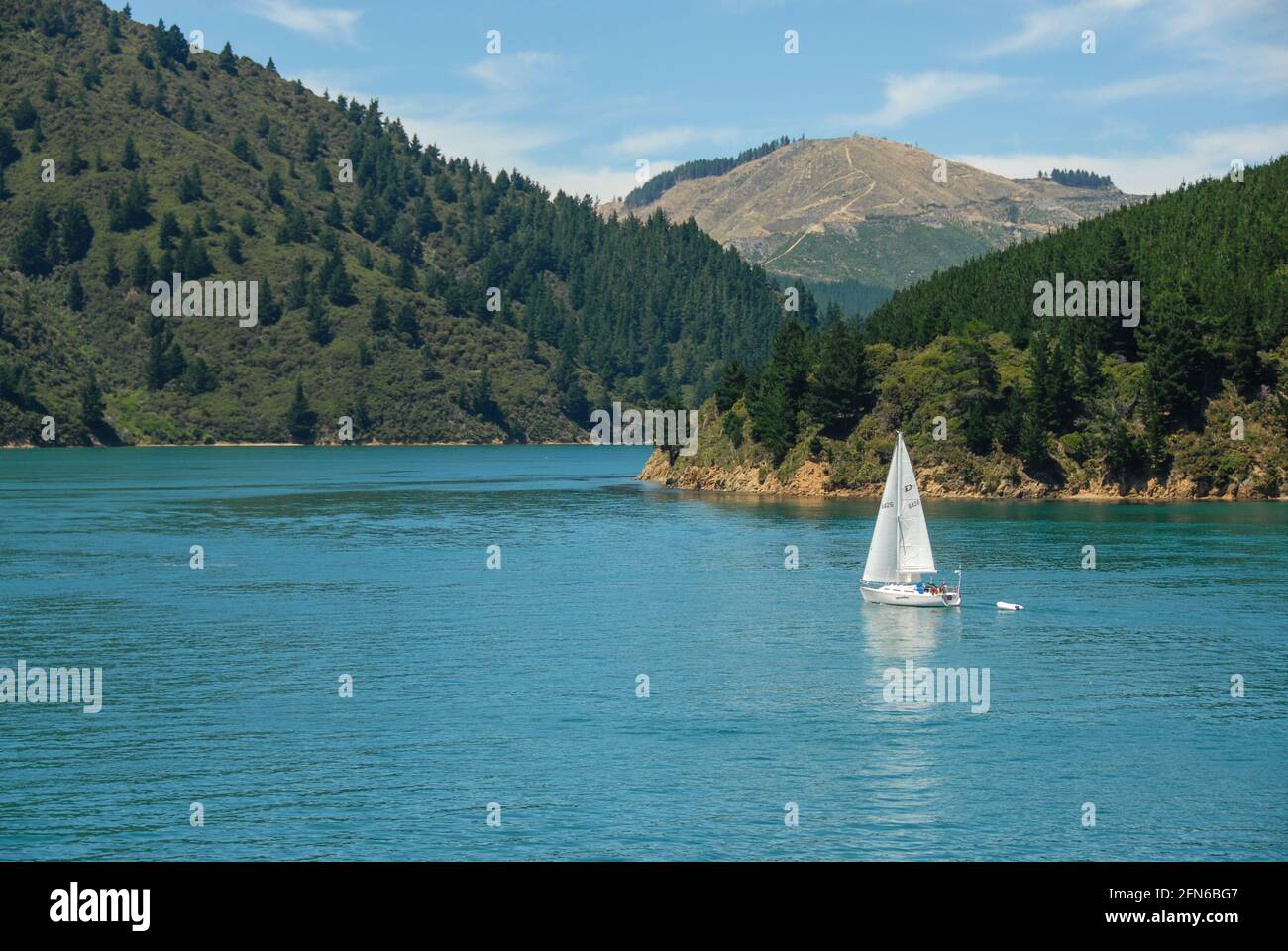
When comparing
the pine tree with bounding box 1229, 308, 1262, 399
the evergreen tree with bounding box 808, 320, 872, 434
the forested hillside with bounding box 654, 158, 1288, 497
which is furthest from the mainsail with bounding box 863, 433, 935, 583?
the pine tree with bounding box 1229, 308, 1262, 399

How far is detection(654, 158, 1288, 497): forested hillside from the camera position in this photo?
500 feet

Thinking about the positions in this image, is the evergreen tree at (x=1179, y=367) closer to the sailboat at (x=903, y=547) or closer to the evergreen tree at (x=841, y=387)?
the evergreen tree at (x=841, y=387)

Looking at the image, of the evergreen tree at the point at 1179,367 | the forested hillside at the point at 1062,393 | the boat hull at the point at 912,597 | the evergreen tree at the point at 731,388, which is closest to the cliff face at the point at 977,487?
the forested hillside at the point at 1062,393

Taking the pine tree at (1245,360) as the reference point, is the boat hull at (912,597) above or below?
below

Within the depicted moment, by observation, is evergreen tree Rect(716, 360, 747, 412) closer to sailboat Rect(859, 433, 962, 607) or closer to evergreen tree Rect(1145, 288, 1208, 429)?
evergreen tree Rect(1145, 288, 1208, 429)

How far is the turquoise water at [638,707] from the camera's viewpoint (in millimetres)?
39844

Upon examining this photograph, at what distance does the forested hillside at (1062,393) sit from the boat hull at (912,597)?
7929cm

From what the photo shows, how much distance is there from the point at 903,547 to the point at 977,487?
269 feet

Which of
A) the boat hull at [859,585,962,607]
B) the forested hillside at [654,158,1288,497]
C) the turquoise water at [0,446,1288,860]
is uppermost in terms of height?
the forested hillside at [654,158,1288,497]

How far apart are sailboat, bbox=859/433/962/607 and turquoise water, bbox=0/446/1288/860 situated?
4.10ft

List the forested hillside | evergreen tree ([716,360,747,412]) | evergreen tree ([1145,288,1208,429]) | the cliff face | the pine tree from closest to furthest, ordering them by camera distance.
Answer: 1. the cliff face
2. evergreen tree ([1145,288,1208,429])
3. the forested hillside
4. the pine tree
5. evergreen tree ([716,360,747,412])
